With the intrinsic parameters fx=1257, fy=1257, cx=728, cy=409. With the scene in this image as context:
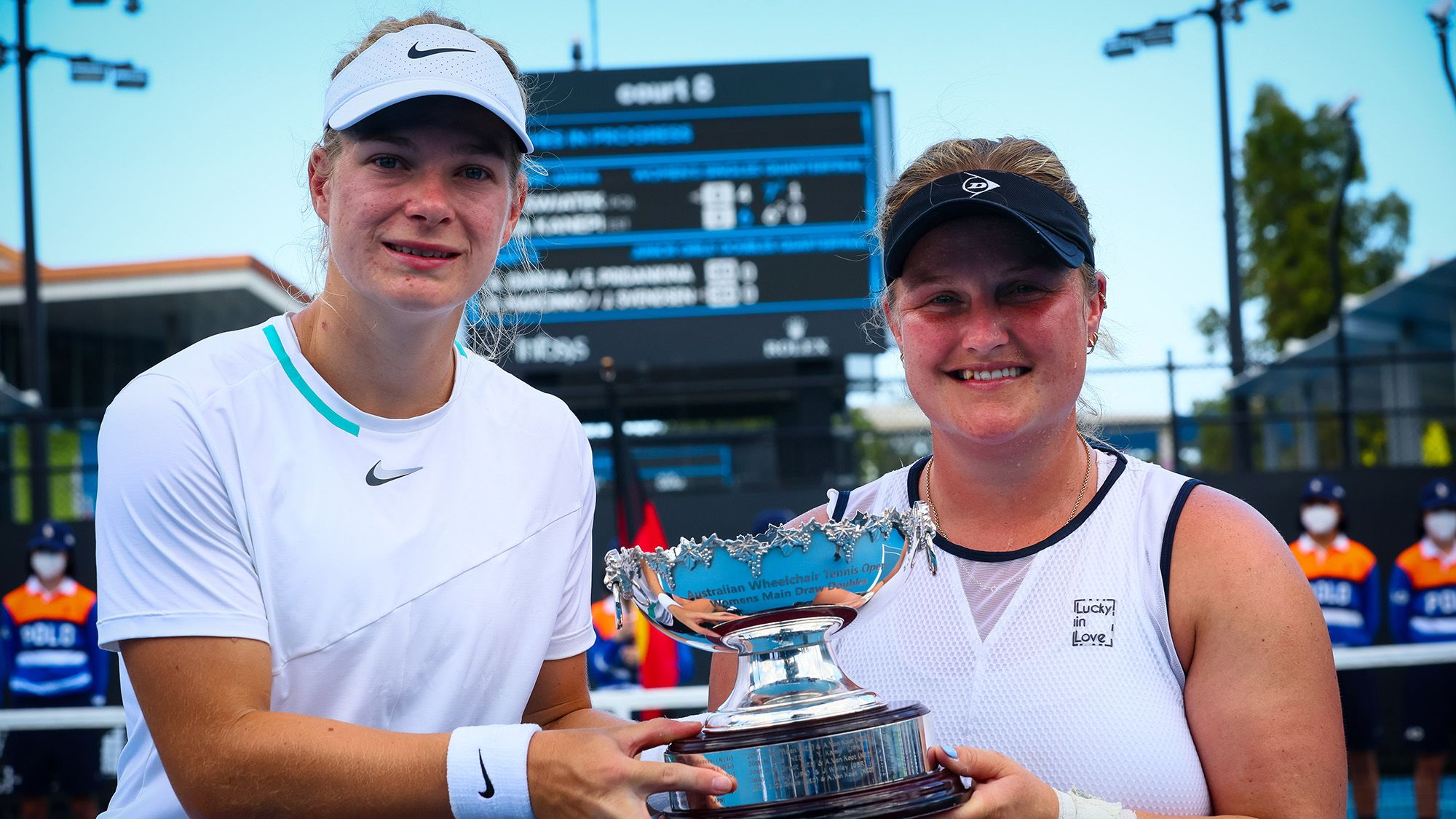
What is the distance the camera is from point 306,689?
1.84m

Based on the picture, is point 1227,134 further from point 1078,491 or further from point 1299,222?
point 1299,222

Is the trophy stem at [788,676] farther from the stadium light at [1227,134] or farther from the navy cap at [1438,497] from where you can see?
the stadium light at [1227,134]

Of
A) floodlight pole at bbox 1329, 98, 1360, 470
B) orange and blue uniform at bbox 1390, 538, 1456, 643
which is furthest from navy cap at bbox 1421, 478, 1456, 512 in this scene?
floodlight pole at bbox 1329, 98, 1360, 470

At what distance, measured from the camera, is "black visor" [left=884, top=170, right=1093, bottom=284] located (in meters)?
1.79

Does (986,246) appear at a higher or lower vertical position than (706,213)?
lower

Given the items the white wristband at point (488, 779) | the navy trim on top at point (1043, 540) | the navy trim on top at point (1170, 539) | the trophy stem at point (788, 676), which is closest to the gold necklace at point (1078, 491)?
the navy trim on top at point (1043, 540)

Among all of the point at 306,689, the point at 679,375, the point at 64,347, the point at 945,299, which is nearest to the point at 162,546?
the point at 306,689

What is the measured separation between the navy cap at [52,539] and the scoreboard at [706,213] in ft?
11.5

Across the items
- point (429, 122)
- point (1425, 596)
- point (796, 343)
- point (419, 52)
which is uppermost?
point (796, 343)

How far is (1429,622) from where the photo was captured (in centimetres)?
792

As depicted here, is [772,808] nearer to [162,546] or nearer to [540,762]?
[540,762]

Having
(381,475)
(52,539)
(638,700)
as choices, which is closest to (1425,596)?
(638,700)

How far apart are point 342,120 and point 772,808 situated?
1.14 meters

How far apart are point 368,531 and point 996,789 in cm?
97
